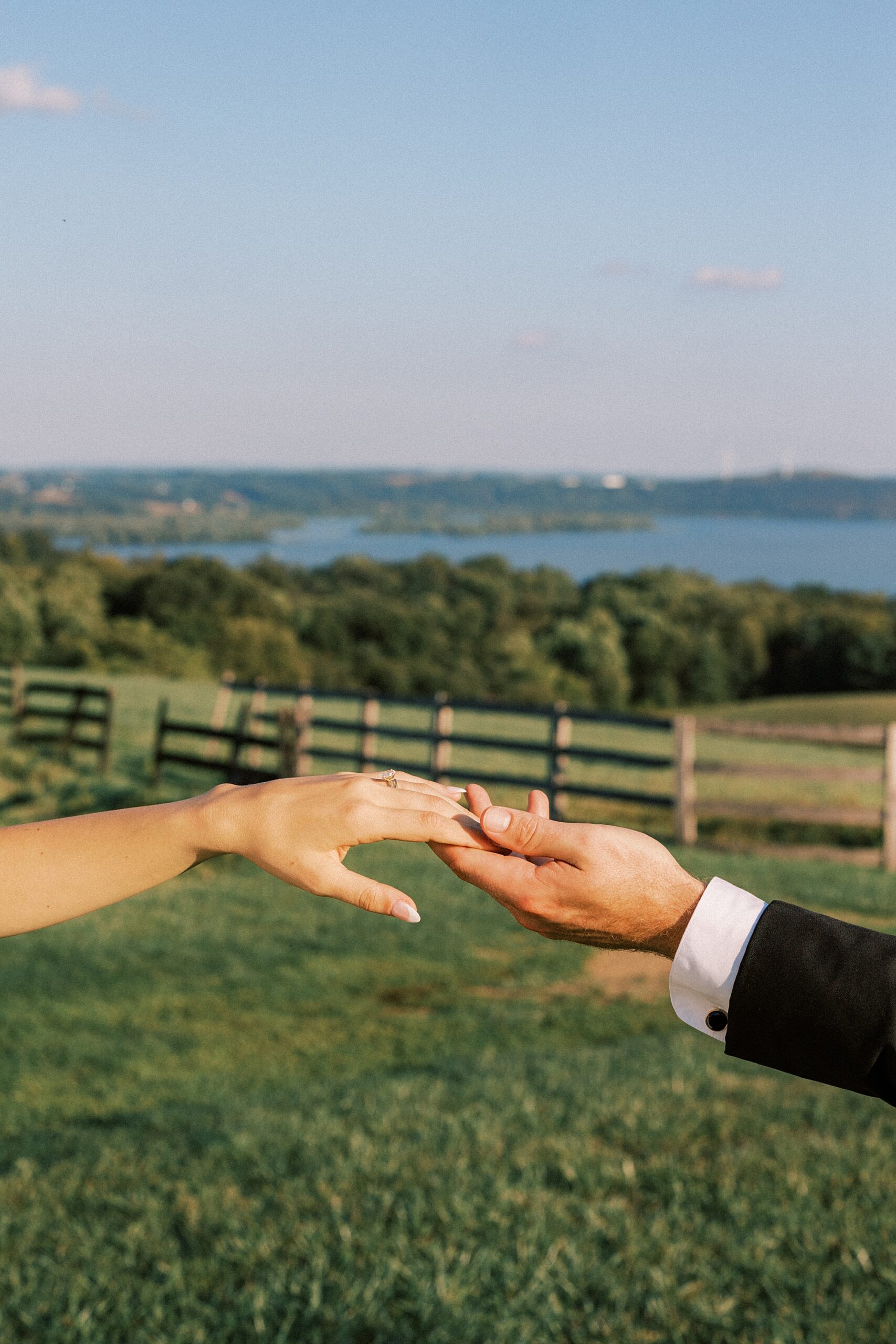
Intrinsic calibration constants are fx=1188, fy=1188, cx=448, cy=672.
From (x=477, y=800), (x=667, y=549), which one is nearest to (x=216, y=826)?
(x=477, y=800)

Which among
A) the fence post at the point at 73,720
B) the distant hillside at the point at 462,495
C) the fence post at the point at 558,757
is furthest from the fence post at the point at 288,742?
the distant hillside at the point at 462,495

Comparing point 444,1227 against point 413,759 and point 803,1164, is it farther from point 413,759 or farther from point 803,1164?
point 413,759

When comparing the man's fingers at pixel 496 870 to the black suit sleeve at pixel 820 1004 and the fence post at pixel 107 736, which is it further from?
the fence post at pixel 107 736

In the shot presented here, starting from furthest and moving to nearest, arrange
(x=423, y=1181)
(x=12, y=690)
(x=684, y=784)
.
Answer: (x=12, y=690) < (x=684, y=784) < (x=423, y=1181)

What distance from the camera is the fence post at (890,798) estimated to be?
12938 mm

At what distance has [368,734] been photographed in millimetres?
17031

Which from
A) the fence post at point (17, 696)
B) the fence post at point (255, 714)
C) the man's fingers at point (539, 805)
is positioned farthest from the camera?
the fence post at point (17, 696)

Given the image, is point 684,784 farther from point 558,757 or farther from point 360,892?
point 360,892

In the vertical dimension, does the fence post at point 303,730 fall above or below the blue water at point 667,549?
below

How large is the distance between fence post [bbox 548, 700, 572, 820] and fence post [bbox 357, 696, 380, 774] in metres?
2.88

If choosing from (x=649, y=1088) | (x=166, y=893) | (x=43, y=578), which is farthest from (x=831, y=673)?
(x=649, y=1088)

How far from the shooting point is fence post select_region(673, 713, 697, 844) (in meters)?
13.9

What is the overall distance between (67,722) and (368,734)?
5156 mm

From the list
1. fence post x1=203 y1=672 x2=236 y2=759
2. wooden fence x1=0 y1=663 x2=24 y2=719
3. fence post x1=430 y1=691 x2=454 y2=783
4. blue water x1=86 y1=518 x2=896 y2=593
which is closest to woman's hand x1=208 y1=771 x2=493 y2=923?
fence post x1=430 y1=691 x2=454 y2=783
